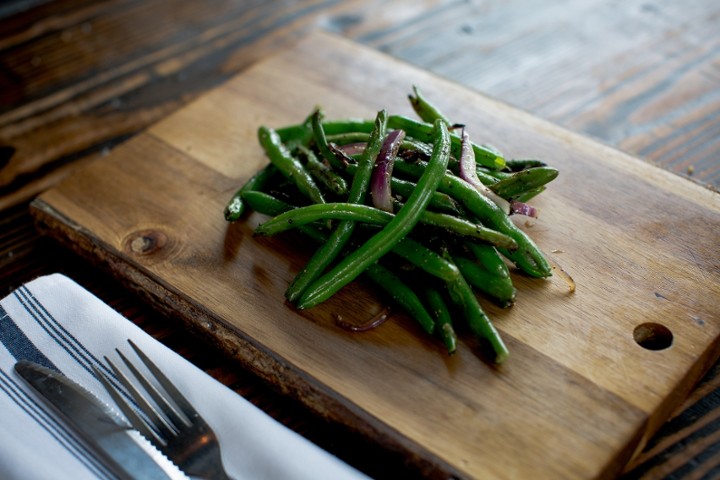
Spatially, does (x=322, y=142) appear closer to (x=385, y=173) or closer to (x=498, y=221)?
(x=385, y=173)

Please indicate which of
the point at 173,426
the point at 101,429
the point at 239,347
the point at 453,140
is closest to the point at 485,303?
the point at 453,140

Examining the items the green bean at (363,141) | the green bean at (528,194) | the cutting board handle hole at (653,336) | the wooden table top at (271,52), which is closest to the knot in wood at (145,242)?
the wooden table top at (271,52)

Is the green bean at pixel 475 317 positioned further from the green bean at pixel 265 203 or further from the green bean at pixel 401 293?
the green bean at pixel 265 203

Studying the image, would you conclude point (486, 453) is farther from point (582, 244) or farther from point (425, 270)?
point (582, 244)

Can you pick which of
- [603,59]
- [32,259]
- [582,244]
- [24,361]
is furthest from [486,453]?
[603,59]

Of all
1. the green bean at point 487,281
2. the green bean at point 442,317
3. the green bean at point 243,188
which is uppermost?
the green bean at point 487,281

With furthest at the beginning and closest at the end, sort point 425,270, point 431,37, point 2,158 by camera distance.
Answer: point 431,37 → point 2,158 → point 425,270
